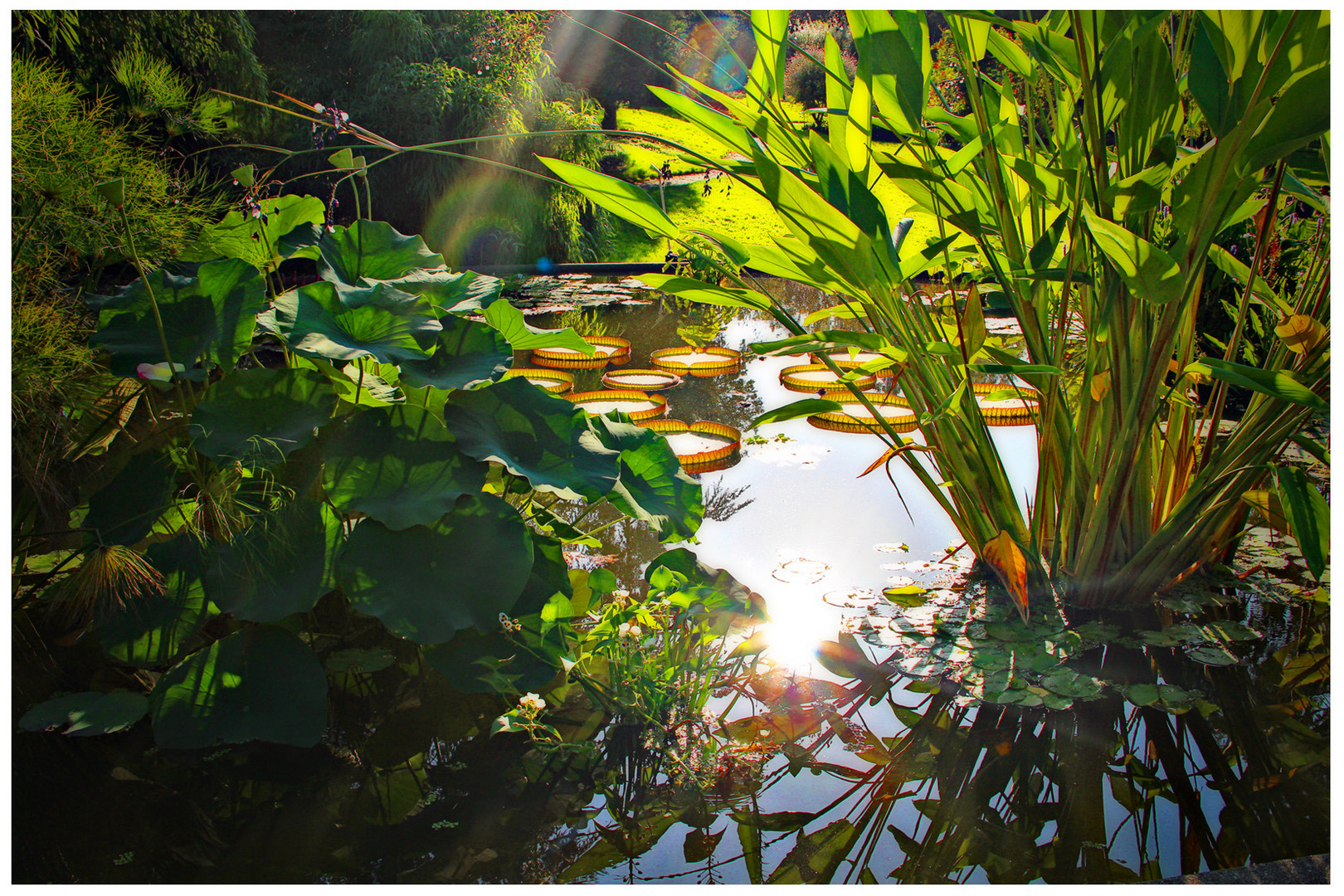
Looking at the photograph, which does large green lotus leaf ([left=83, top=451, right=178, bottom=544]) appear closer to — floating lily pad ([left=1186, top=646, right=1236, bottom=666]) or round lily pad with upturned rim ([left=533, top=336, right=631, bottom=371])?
floating lily pad ([left=1186, top=646, right=1236, bottom=666])

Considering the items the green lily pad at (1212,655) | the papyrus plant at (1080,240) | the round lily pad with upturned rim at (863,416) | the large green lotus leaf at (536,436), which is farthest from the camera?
the round lily pad with upturned rim at (863,416)

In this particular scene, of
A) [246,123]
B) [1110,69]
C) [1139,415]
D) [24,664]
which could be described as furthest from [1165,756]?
[246,123]

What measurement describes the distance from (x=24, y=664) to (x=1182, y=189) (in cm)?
241

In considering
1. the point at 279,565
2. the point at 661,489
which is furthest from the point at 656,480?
the point at 279,565

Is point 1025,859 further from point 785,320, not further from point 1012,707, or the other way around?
point 785,320

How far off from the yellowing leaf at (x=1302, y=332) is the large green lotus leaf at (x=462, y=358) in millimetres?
1518

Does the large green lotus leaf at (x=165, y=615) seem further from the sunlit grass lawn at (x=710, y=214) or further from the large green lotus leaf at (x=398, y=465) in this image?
the sunlit grass lawn at (x=710, y=214)

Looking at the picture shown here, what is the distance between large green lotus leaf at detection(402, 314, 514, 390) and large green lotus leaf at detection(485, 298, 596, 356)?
0.62 ft

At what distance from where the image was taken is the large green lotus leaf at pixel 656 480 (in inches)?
62.9

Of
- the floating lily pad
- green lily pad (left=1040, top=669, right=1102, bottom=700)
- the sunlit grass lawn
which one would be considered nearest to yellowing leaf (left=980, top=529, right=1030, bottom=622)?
green lily pad (left=1040, top=669, right=1102, bottom=700)

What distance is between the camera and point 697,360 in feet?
13.9

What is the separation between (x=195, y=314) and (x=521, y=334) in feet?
2.08

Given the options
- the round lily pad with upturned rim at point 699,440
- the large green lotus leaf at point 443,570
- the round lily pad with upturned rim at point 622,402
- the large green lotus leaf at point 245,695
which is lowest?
the large green lotus leaf at point 245,695

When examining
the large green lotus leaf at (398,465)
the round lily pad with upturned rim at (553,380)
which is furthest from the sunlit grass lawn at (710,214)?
the large green lotus leaf at (398,465)
